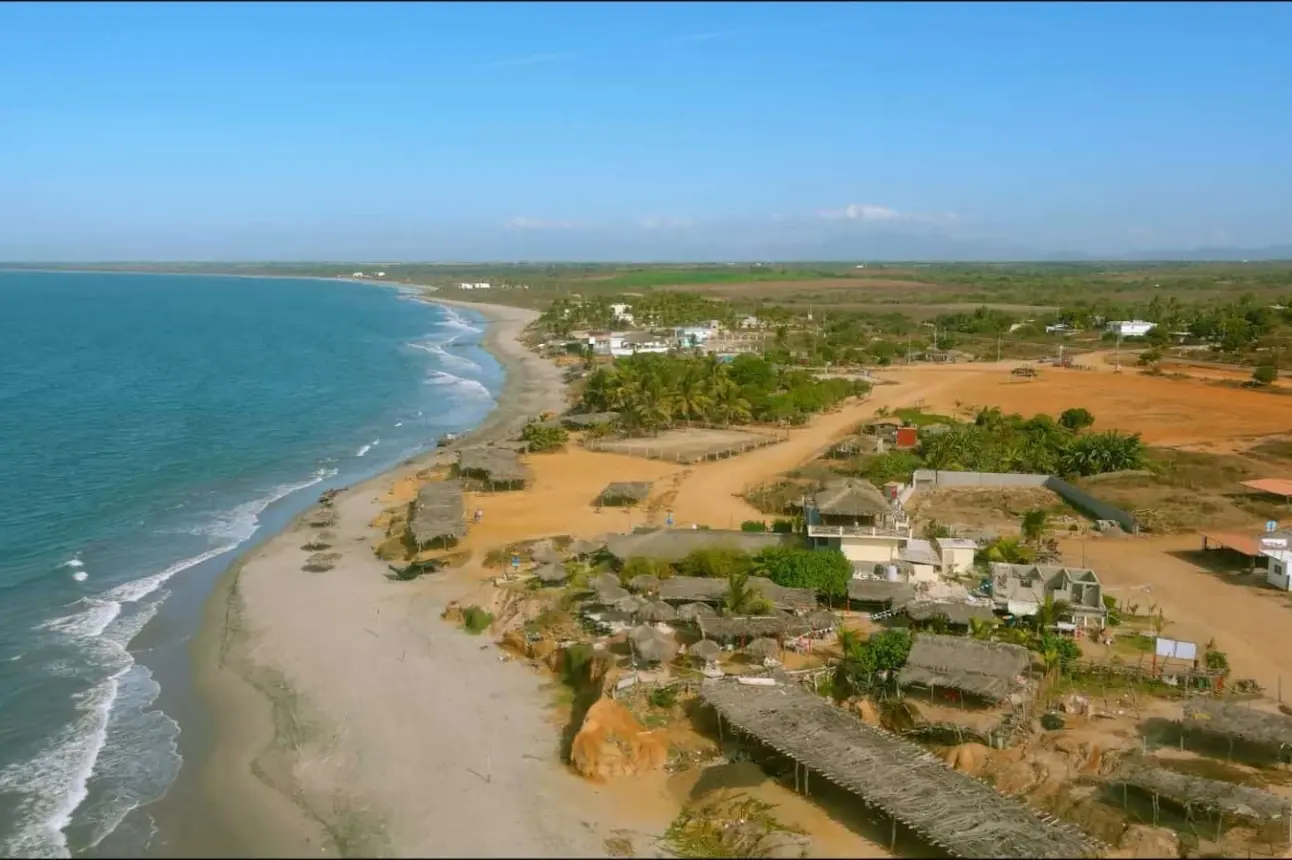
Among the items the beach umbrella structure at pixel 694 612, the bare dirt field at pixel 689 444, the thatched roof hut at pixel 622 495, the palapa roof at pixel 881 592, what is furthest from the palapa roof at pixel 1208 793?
the bare dirt field at pixel 689 444

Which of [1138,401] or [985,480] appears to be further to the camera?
[1138,401]

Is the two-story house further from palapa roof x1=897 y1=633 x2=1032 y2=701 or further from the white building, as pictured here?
the white building

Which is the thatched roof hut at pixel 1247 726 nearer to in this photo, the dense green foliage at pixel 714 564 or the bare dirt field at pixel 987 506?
the dense green foliage at pixel 714 564

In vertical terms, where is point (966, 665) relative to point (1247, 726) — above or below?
above

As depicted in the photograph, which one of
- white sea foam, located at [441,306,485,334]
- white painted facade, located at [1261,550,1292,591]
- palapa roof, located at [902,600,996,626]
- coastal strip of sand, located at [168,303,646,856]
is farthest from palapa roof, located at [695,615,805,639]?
white sea foam, located at [441,306,485,334]

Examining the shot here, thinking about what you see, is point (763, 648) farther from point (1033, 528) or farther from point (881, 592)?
point (1033, 528)

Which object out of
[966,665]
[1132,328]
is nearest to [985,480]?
[966,665]
